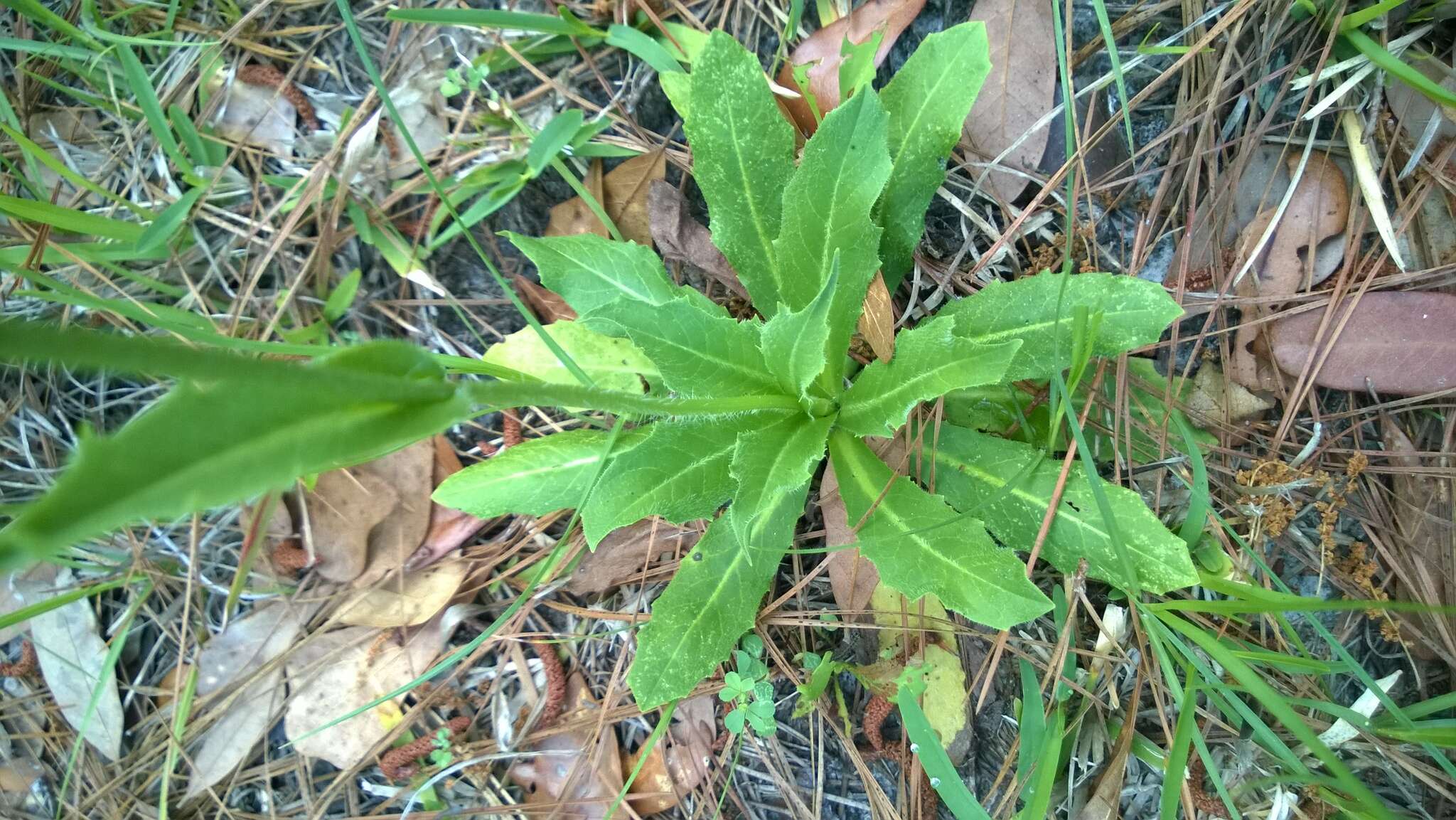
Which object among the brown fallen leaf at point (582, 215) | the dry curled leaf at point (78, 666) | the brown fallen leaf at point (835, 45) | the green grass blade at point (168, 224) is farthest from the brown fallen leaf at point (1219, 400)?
the dry curled leaf at point (78, 666)

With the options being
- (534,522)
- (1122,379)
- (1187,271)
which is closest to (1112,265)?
(1187,271)

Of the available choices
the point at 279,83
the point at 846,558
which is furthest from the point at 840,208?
the point at 279,83

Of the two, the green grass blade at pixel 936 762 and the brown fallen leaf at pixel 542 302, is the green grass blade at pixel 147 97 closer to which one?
the brown fallen leaf at pixel 542 302

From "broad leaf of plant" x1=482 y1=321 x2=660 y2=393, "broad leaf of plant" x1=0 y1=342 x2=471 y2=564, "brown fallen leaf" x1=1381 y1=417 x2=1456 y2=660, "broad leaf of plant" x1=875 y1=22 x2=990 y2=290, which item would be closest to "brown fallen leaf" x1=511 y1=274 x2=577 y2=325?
"broad leaf of plant" x1=482 y1=321 x2=660 y2=393

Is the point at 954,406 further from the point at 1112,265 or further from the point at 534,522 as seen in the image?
the point at 534,522

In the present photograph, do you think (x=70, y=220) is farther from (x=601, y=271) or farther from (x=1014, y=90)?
(x=1014, y=90)
